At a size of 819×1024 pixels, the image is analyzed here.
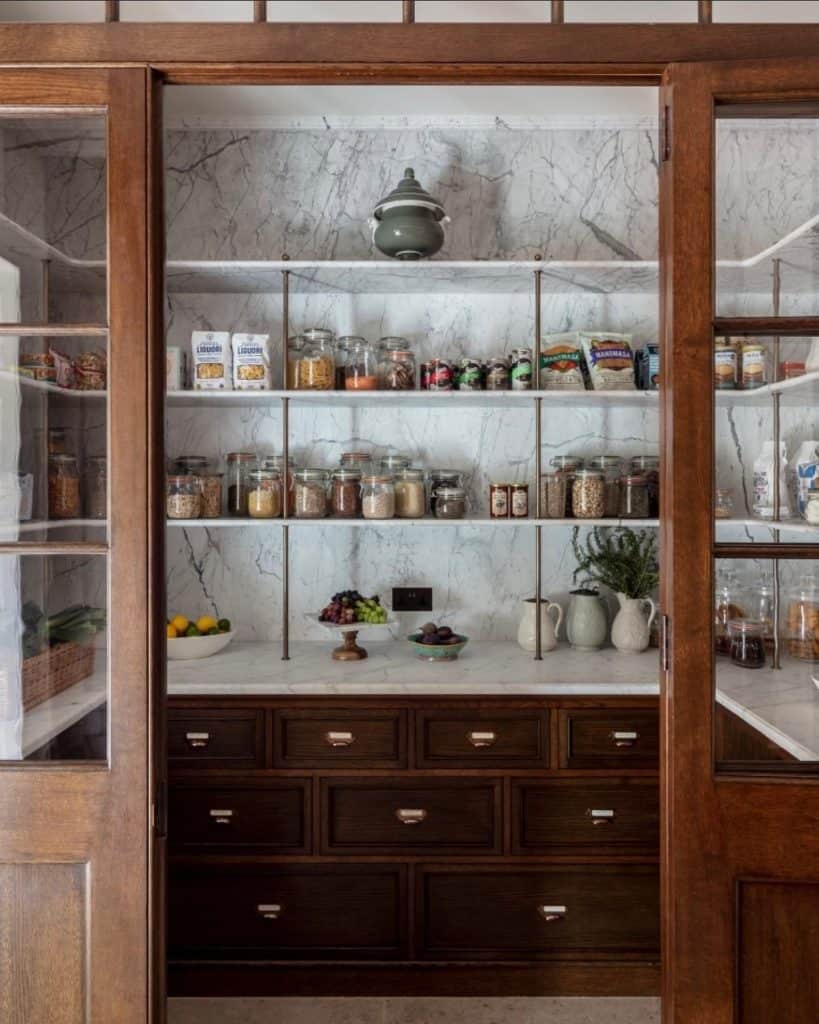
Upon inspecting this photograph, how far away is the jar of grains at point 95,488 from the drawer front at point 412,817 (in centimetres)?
124

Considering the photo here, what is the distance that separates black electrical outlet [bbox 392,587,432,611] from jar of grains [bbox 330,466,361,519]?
37 centimetres

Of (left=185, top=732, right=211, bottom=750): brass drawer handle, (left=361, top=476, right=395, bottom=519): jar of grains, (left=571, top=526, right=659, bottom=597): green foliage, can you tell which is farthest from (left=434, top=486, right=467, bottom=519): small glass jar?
(left=185, top=732, right=211, bottom=750): brass drawer handle

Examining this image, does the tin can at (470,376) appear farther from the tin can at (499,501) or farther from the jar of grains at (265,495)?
the jar of grains at (265,495)

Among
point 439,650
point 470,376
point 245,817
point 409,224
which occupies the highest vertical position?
point 409,224

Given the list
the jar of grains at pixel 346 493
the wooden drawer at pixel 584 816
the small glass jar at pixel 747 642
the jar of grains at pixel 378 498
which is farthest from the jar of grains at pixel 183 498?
the small glass jar at pixel 747 642

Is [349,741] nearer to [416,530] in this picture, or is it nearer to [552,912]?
[552,912]

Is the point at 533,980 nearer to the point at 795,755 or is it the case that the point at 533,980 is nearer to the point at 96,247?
the point at 795,755

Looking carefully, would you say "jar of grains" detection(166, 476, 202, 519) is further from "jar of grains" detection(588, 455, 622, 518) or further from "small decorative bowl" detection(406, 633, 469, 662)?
"jar of grains" detection(588, 455, 622, 518)

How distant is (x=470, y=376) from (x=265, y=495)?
80 cm

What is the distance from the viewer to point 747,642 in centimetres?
136

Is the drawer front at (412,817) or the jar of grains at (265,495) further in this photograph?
the jar of grains at (265,495)

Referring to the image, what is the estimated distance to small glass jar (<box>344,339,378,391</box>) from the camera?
8.62ft

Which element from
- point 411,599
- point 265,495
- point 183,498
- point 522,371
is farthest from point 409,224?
point 411,599

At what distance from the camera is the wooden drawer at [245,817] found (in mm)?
2285
